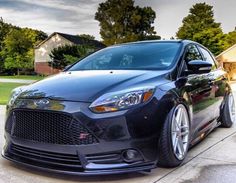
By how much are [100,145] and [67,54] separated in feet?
135

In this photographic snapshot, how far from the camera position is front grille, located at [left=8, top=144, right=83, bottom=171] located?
125 inches

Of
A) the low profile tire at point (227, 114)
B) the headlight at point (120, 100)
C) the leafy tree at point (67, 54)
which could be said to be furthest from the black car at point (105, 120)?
the leafy tree at point (67, 54)

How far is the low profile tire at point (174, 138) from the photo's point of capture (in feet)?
11.3

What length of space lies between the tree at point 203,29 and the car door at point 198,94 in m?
44.1

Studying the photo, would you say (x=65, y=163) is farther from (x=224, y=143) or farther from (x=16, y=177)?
(x=224, y=143)

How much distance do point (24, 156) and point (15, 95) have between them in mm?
662

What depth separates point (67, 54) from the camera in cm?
4347

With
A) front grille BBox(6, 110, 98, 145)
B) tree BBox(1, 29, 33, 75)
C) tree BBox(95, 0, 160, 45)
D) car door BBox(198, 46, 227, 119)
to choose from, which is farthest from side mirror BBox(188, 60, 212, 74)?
tree BBox(1, 29, 33, 75)

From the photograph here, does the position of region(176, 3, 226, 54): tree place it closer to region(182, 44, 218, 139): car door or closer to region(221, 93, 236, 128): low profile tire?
region(221, 93, 236, 128): low profile tire

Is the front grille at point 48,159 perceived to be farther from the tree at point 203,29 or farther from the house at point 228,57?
the tree at point 203,29

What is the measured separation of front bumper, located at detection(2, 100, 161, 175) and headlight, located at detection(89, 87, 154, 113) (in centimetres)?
6

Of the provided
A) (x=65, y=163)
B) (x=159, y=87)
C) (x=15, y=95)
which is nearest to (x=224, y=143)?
(x=159, y=87)

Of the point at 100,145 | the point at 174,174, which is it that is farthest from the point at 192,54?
the point at 100,145

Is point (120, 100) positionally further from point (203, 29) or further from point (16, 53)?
point (203, 29)
